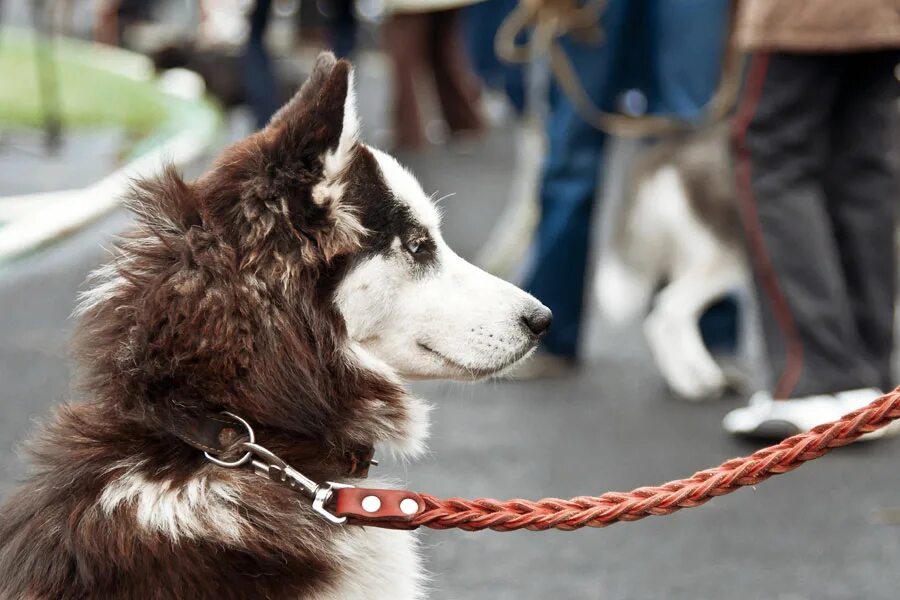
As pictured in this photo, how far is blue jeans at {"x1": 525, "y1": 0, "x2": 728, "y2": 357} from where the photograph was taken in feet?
16.3

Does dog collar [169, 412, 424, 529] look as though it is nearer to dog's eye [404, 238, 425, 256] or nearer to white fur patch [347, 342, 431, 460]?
white fur patch [347, 342, 431, 460]

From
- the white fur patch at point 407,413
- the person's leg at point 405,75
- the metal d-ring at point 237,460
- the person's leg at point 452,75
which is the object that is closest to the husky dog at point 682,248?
the white fur patch at point 407,413

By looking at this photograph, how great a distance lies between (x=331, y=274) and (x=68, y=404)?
1.85ft

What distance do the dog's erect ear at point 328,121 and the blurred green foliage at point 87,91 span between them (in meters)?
7.65

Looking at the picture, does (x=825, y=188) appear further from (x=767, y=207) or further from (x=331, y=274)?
(x=331, y=274)

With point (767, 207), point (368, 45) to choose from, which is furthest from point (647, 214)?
point (368, 45)

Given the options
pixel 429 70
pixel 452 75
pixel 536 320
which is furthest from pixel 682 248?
pixel 429 70

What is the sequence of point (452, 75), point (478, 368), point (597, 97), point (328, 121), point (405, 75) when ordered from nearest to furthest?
point (328, 121) < point (478, 368) < point (597, 97) < point (405, 75) < point (452, 75)

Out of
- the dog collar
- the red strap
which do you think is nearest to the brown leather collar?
the dog collar

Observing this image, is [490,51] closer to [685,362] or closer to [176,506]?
[685,362]

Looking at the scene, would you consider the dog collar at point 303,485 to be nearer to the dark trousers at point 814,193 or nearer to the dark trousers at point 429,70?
the dark trousers at point 814,193

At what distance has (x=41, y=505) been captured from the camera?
203cm

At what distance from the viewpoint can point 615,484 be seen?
13.0 feet

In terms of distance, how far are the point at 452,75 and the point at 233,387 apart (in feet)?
29.6
